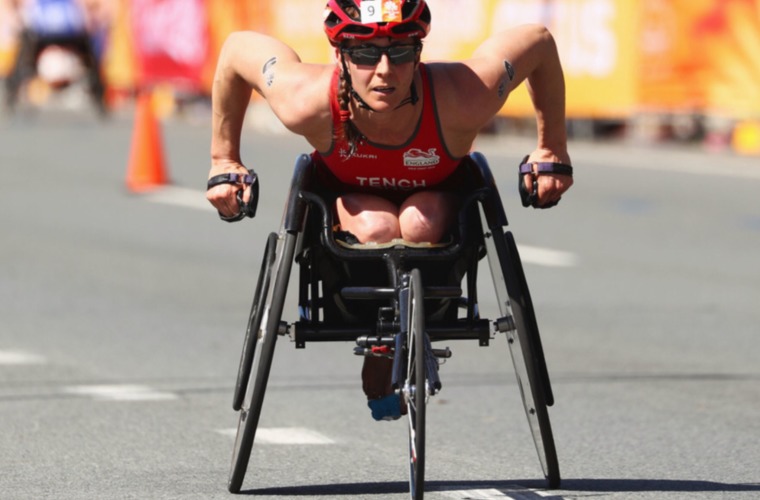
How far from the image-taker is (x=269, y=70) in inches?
233

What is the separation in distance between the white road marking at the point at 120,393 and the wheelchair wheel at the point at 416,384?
2961mm

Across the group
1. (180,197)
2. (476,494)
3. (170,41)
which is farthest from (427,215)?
(170,41)

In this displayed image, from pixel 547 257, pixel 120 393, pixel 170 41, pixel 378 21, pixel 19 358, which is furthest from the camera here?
pixel 170 41

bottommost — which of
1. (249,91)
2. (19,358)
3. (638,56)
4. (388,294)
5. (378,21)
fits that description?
(638,56)

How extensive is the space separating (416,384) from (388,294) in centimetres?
50

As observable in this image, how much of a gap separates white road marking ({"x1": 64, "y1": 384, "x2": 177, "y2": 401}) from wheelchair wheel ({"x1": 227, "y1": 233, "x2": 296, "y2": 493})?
7.60ft

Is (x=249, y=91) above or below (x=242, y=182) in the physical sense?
above

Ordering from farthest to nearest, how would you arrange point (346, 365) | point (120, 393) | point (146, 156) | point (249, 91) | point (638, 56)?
point (638, 56)
point (146, 156)
point (346, 365)
point (120, 393)
point (249, 91)

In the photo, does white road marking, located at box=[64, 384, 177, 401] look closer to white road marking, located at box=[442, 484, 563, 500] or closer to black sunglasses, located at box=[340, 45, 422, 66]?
white road marking, located at box=[442, 484, 563, 500]

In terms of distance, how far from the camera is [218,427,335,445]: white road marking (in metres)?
7.34

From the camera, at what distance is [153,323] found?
11.0 metres

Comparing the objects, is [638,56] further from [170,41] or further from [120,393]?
[120,393]

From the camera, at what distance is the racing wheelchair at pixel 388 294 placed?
5.87 meters

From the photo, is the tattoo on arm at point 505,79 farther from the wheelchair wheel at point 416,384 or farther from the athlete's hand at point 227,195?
the athlete's hand at point 227,195
